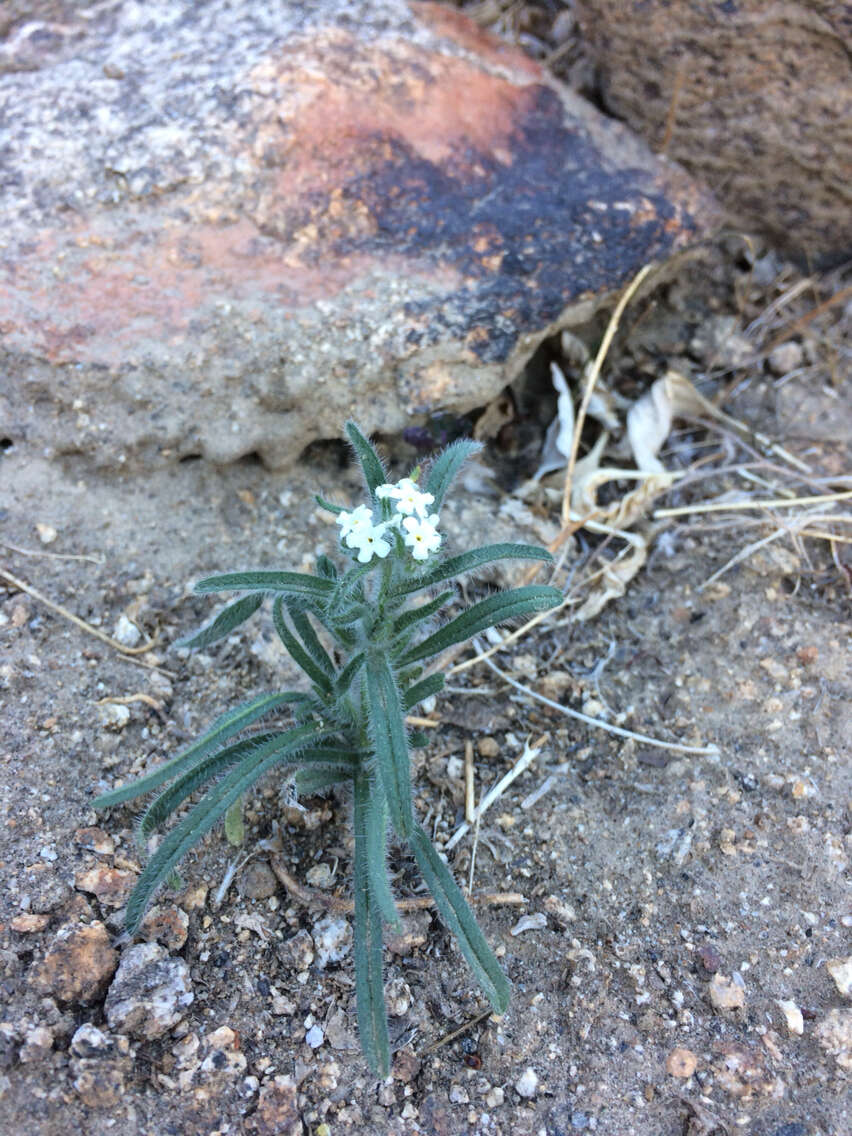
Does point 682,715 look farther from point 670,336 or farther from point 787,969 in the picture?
point 670,336

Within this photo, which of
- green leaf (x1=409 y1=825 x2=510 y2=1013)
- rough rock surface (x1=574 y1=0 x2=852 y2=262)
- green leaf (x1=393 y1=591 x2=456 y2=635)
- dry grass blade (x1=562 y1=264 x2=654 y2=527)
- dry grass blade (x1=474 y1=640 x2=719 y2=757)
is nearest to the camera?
green leaf (x1=409 y1=825 x2=510 y2=1013)

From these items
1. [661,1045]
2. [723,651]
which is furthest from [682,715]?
[661,1045]

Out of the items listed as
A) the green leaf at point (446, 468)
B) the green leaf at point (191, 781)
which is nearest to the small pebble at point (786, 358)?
the green leaf at point (446, 468)

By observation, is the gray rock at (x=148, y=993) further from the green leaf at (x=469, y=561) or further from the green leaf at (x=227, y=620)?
the green leaf at (x=469, y=561)

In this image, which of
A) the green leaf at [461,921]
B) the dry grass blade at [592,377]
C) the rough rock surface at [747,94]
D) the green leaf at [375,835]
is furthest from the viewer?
the rough rock surface at [747,94]

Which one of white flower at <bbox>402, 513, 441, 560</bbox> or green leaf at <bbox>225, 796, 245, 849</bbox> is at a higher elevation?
white flower at <bbox>402, 513, 441, 560</bbox>

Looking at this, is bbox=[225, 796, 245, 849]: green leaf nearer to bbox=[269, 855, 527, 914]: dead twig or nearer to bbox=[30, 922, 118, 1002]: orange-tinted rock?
bbox=[269, 855, 527, 914]: dead twig

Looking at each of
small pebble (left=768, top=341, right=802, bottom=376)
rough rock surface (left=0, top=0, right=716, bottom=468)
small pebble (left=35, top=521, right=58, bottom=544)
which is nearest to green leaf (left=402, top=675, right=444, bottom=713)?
rough rock surface (left=0, top=0, right=716, bottom=468)

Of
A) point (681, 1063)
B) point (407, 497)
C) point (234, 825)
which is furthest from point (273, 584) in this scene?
point (681, 1063)
